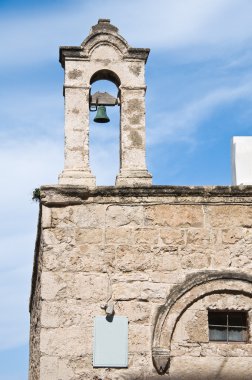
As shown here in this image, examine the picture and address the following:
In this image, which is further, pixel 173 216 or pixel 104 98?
pixel 104 98

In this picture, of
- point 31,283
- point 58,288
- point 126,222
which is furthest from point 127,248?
point 31,283

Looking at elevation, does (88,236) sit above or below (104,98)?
below

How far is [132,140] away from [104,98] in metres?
0.71

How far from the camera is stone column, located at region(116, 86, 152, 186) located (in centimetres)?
932

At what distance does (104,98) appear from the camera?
32.5 ft

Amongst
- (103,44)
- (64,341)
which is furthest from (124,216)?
(103,44)

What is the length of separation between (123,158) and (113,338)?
2.05 metres

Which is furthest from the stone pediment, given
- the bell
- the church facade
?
the church facade

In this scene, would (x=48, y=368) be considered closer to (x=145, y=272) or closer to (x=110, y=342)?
(x=110, y=342)

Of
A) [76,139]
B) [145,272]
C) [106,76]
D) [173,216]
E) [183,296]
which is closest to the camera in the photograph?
[183,296]

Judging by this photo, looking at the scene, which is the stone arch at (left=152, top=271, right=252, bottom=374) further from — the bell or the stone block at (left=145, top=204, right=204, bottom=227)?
the bell

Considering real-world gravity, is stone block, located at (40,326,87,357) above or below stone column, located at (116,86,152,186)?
below

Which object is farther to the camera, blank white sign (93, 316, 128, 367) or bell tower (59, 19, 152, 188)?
bell tower (59, 19, 152, 188)

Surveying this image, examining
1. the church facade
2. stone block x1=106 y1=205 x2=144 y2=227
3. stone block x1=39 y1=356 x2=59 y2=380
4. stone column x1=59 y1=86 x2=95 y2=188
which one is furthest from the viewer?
stone column x1=59 y1=86 x2=95 y2=188
